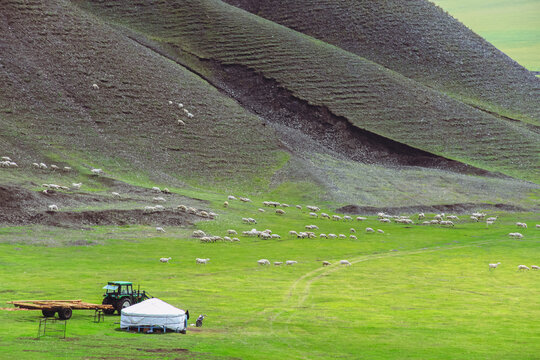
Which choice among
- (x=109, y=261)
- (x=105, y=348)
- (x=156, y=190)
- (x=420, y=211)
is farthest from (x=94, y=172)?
(x=105, y=348)

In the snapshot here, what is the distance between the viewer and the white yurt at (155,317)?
42000mm

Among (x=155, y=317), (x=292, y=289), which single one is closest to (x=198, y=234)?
(x=292, y=289)

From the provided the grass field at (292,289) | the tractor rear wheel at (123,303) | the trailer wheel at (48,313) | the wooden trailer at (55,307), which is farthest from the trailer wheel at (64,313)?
the tractor rear wheel at (123,303)

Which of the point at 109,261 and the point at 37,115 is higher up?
the point at 37,115

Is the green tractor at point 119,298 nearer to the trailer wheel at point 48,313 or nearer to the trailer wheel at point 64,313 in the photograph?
the trailer wheel at point 64,313

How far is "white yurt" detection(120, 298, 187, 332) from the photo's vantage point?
138ft

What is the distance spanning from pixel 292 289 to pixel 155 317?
64.1 feet

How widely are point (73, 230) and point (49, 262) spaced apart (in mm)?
13825

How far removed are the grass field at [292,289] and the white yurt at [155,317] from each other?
881 mm

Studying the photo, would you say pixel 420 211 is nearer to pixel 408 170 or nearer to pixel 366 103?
pixel 408 170

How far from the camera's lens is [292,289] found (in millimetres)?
59844

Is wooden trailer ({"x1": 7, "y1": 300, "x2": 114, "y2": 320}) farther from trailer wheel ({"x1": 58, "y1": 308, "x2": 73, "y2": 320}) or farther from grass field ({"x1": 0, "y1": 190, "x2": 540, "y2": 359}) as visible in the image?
grass field ({"x1": 0, "y1": 190, "x2": 540, "y2": 359})

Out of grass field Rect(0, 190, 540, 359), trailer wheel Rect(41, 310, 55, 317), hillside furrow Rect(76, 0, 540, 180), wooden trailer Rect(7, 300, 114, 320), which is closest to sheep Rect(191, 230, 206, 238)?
grass field Rect(0, 190, 540, 359)

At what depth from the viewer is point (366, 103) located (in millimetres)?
165500
